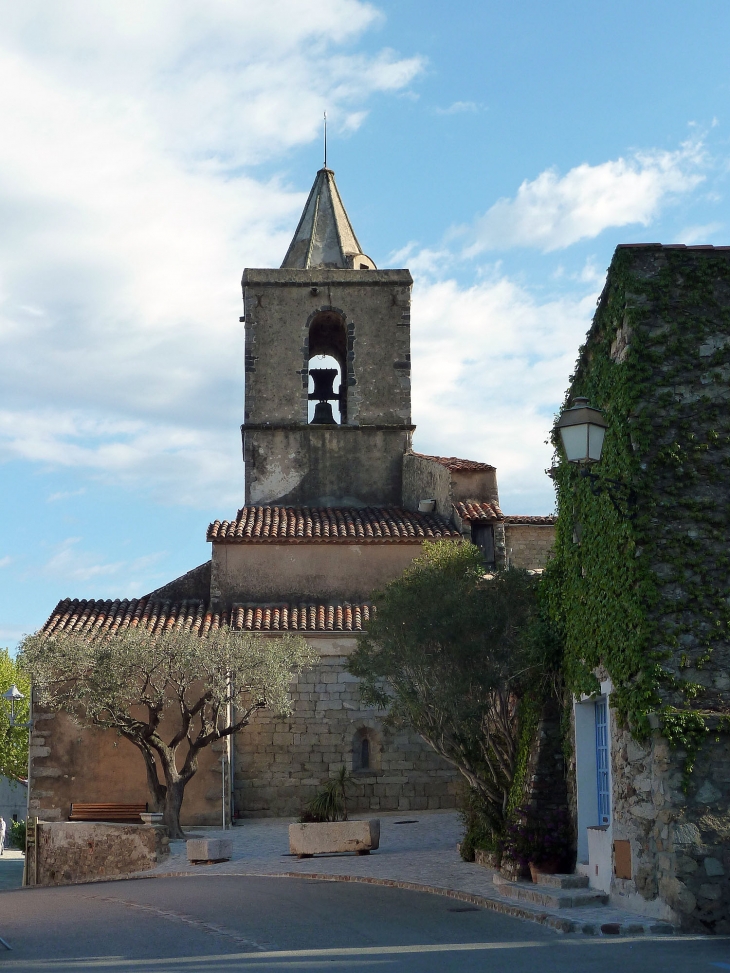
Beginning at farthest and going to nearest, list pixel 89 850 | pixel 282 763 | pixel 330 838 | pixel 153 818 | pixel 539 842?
pixel 282 763 → pixel 153 818 → pixel 89 850 → pixel 330 838 → pixel 539 842

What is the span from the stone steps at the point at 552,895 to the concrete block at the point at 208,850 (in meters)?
6.35

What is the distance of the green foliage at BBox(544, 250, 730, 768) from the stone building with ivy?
14mm

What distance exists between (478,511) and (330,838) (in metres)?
10.6

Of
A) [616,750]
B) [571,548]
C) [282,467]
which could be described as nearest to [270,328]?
[282,467]

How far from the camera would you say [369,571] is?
26.4 metres

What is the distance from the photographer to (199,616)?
25.4 m

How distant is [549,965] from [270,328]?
22.5m

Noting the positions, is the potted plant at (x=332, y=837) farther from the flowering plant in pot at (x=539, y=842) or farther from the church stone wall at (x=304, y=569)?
the church stone wall at (x=304, y=569)

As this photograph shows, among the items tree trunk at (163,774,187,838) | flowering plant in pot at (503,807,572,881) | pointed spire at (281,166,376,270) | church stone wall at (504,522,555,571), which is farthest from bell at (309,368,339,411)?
flowering plant in pot at (503,807,572,881)

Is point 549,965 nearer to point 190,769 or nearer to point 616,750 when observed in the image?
point 616,750

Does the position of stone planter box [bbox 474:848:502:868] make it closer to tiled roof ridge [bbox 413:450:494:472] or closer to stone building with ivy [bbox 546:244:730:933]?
stone building with ivy [bbox 546:244:730:933]

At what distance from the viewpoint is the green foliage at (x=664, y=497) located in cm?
1130

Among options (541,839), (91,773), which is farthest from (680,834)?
(91,773)

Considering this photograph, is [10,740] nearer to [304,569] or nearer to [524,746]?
[304,569]
